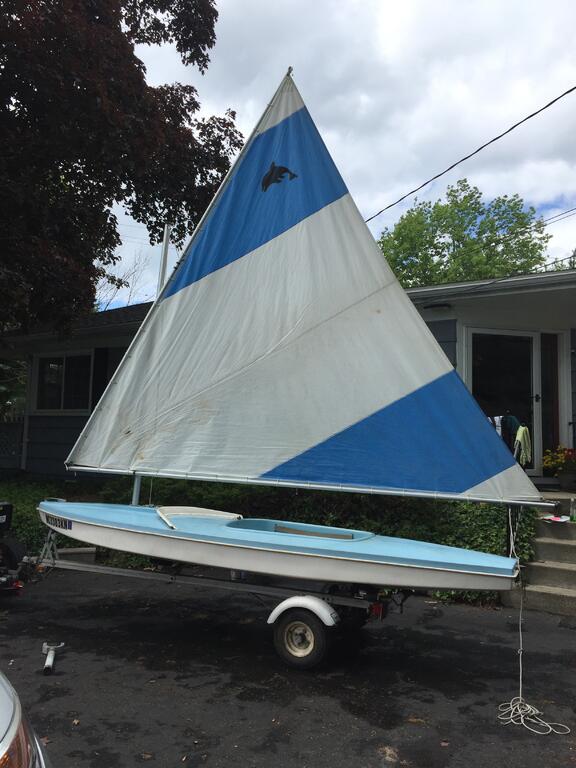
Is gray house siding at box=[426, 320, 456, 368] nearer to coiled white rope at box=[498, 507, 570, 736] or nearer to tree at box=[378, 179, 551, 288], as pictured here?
coiled white rope at box=[498, 507, 570, 736]

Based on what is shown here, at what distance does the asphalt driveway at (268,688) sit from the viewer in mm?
3381

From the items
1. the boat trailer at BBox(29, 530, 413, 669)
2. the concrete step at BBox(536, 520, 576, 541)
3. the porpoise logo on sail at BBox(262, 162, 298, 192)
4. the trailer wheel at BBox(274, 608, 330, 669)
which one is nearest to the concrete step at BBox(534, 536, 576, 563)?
the concrete step at BBox(536, 520, 576, 541)

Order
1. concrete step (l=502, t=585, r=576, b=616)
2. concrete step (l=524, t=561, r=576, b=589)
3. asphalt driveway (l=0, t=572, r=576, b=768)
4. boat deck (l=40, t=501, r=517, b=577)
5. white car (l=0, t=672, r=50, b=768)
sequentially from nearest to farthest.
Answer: white car (l=0, t=672, r=50, b=768) < asphalt driveway (l=0, t=572, r=576, b=768) < boat deck (l=40, t=501, r=517, b=577) < concrete step (l=502, t=585, r=576, b=616) < concrete step (l=524, t=561, r=576, b=589)

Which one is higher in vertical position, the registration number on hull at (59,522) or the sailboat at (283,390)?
the sailboat at (283,390)

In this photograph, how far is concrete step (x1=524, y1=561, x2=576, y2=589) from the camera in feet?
21.0

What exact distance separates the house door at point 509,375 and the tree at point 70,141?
6.16 metres

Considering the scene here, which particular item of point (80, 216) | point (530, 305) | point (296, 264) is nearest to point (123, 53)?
point (80, 216)

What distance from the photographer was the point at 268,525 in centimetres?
553

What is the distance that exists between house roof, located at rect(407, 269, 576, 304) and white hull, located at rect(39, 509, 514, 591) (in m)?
5.49

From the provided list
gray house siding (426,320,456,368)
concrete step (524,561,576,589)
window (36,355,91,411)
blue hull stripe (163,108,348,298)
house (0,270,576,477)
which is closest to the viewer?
blue hull stripe (163,108,348,298)

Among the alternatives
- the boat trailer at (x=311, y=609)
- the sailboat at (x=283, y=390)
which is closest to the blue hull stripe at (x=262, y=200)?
the sailboat at (x=283, y=390)

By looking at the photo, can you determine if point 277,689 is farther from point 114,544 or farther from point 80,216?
point 80,216

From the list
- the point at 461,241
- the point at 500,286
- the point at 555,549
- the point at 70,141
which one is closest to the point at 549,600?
the point at 555,549

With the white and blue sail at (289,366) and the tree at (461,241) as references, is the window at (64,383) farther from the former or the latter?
the tree at (461,241)
